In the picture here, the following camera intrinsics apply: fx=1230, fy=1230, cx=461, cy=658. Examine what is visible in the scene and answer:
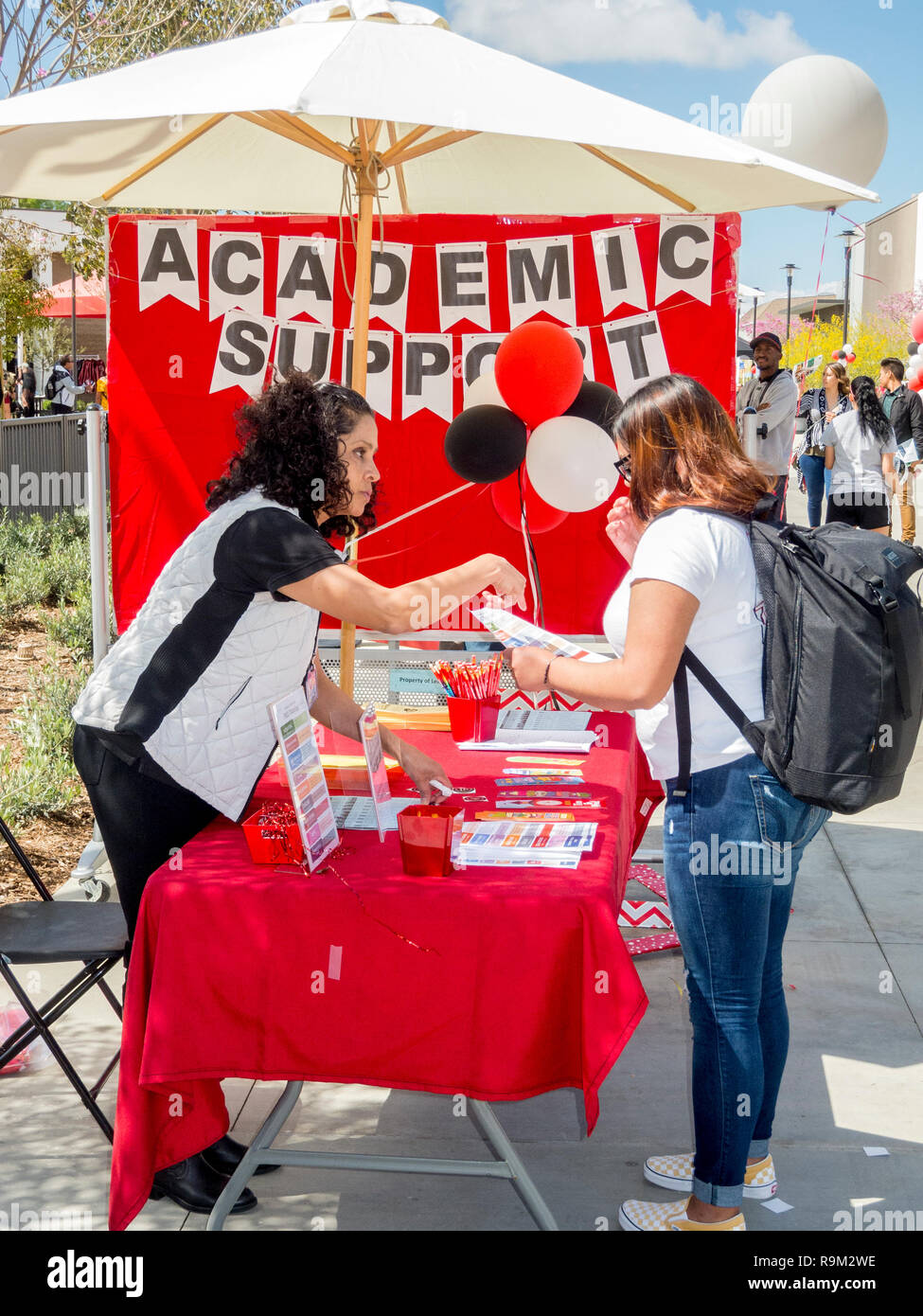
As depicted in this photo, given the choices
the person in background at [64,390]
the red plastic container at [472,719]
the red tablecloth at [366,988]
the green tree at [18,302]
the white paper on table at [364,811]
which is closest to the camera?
the red tablecloth at [366,988]

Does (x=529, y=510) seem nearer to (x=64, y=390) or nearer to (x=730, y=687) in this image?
(x=730, y=687)

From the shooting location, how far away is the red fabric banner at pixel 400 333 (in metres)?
4.89

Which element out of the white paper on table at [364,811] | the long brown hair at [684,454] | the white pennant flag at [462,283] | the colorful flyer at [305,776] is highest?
the white pennant flag at [462,283]

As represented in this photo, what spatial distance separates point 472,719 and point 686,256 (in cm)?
248

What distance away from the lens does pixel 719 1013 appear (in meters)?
2.33

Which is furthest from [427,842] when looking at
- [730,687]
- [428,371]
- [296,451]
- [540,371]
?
[428,371]

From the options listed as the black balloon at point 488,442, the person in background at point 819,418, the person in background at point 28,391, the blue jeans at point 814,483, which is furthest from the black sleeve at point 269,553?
the person in background at point 28,391

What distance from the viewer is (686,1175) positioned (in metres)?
2.76

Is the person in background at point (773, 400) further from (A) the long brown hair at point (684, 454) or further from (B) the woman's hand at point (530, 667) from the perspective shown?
(B) the woman's hand at point (530, 667)

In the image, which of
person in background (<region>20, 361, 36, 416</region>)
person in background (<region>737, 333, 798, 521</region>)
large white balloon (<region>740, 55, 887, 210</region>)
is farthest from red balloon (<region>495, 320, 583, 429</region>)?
person in background (<region>20, 361, 36, 416</region>)

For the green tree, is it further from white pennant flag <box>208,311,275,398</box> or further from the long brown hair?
the long brown hair

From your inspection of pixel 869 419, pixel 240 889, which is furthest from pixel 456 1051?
pixel 869 419

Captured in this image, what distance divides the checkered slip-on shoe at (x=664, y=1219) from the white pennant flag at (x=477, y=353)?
3.34 metres

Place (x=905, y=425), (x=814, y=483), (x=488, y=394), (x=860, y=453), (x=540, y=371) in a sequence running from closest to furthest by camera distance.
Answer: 1. (x=540, y=371)
2. (x=488, y=394)
3. (x=860, y=453)
4. (x=905, y=425)
5. (x=814, y=483)
